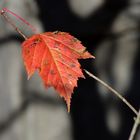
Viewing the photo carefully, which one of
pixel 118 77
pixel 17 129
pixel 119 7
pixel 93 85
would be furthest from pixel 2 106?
pixel 119 7

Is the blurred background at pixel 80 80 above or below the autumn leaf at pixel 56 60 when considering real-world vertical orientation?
below

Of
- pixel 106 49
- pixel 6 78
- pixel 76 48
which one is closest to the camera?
pixel 76 48

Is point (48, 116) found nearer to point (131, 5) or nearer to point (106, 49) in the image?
point (106, 49)

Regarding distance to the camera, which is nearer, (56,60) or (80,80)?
(56,60)

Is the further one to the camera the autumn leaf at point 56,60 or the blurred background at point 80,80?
the blurred background at point 80,80

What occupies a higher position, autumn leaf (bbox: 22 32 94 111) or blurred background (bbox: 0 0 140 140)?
autumn leaf (bbox: 22 32 94 111)
